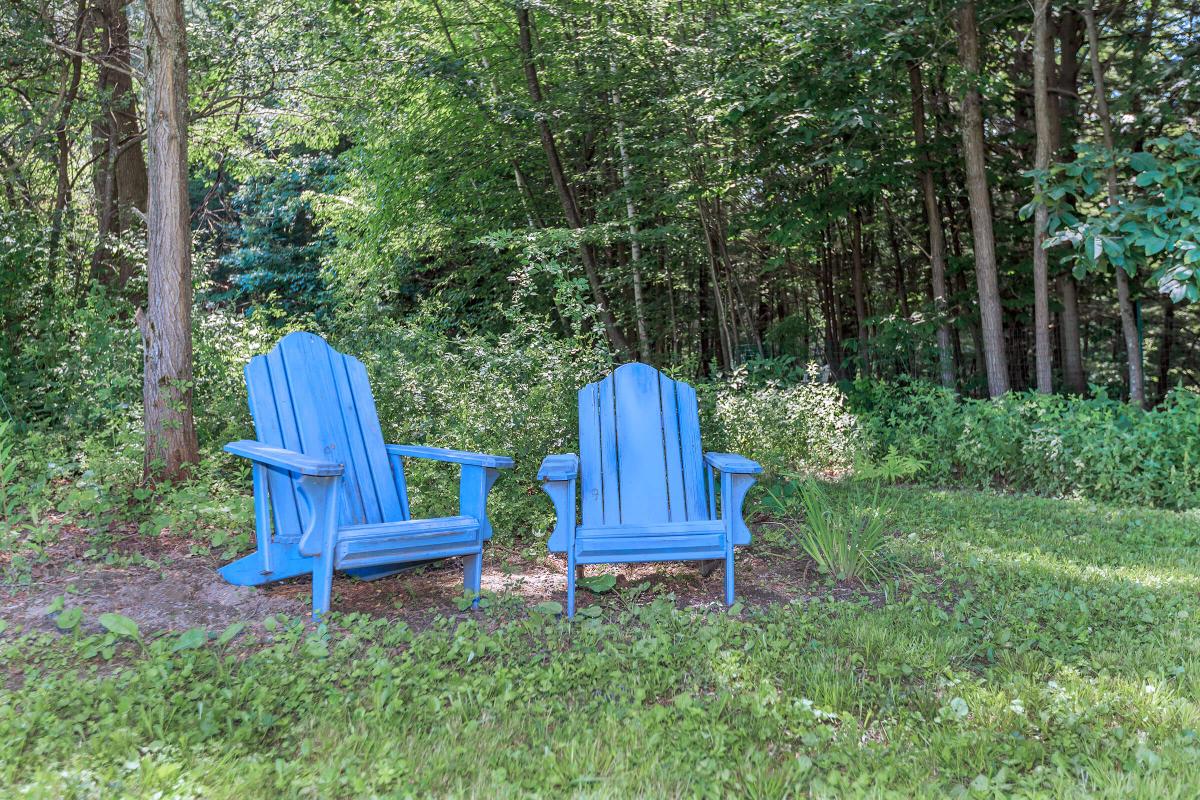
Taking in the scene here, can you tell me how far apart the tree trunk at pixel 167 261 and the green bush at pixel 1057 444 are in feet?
15.5

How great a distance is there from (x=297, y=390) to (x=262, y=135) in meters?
7.29

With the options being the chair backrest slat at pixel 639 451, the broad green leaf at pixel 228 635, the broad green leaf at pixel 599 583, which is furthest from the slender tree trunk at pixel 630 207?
the broad green leaf at pixel 228 635

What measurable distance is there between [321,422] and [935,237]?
707cm

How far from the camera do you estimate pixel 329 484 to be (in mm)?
2738

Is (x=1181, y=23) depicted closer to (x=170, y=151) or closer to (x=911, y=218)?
(x=911, y=218)

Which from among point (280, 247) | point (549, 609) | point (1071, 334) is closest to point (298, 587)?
point (549, 609)

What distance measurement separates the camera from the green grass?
181 centimetres

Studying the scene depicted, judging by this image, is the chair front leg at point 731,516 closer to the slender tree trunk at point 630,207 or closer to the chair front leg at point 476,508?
the chair front leg at point 476,508

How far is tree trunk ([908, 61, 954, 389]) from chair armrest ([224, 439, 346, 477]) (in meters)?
6.46

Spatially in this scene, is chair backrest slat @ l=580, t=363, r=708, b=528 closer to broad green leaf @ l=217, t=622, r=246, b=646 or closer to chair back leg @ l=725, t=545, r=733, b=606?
chair back leg @ l=725, t=545, r=733, b=606

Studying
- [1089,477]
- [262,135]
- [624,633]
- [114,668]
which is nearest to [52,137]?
[262,135]

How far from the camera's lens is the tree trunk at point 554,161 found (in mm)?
8625

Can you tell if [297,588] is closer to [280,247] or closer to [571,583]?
[571,583]

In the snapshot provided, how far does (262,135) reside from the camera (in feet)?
30.8
